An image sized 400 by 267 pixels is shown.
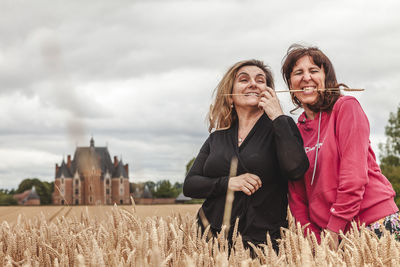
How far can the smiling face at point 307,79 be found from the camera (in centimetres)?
358

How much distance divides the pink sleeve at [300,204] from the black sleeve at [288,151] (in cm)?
24

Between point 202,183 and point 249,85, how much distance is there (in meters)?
1.00

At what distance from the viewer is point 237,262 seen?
6.33 ft

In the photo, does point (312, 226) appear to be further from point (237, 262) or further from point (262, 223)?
point (237, 262)

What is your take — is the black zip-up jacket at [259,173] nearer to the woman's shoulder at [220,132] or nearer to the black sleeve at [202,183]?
the black sleeve at [202,183]

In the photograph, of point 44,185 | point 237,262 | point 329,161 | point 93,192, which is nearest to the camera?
point 93,192

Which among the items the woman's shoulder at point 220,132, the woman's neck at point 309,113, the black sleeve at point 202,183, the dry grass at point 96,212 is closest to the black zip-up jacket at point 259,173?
the black sleeve at point 202,183

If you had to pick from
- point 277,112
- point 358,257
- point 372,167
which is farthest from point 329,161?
point 358,257

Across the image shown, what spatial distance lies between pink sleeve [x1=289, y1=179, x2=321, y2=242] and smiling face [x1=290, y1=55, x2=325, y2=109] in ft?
2.36

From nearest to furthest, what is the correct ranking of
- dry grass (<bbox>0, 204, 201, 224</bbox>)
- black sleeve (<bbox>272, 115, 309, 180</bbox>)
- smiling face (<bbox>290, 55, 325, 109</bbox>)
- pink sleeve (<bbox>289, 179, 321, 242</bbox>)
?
dry grass (<bbox>0, 204, 201, 224</bbox>), black sleeve (<bbox>272, 115, 309, 180</bbox>), pink sleeve (<bbox>289, 179, 321, 242</bbox>), smiling face (<bbox>290, 55, 325, 109</bbox>)

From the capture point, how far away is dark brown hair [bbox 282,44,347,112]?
3.54 meters

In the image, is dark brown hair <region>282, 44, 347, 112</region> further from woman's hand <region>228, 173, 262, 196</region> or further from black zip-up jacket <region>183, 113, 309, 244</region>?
woman's hand <region>228, 173, 262, 196</region>

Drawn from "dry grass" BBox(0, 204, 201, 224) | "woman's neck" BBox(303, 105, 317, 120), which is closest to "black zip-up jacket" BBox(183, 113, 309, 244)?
"woman's neck" BBox(303, 105, 317, 120)

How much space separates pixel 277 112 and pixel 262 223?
934 mm
